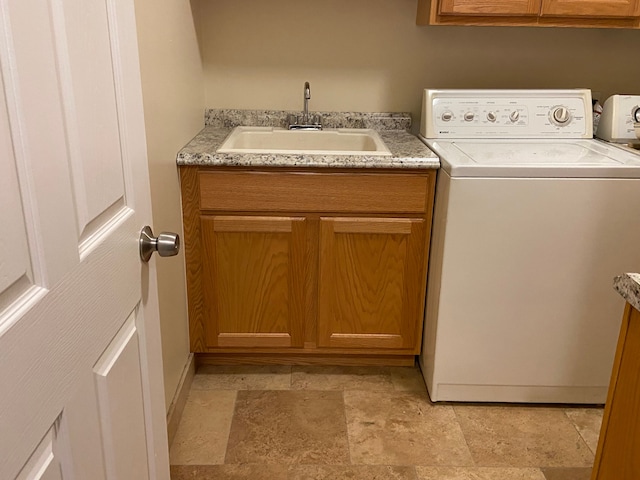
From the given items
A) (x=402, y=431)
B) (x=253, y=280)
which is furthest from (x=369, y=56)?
(x=402, y=431)

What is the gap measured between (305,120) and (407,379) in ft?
3.82

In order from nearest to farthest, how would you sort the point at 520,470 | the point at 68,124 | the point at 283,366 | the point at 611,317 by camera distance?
the point at 68,124, the point at 520,470, the point at 611,317, the point at 283,366

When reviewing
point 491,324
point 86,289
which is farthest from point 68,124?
point 491,324

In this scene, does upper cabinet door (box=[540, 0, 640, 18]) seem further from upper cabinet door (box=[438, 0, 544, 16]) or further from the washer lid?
the washer lid

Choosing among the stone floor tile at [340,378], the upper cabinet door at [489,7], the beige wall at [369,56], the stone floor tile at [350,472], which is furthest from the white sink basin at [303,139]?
the stone floor tile at [350,472]

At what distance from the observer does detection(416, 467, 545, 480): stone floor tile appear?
5.55ft

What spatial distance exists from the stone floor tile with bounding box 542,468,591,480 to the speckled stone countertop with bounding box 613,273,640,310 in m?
1.11

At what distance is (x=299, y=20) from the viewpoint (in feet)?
7.70

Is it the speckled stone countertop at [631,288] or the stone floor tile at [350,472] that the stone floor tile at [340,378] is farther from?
the speckled stone countertop at [631,288]

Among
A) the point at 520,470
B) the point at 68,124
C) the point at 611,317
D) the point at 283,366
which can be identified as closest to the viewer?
the point at 68,124

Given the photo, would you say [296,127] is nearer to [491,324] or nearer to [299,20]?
[299,20]

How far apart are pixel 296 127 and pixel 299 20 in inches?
17.7

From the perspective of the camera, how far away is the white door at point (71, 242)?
20.8 inches

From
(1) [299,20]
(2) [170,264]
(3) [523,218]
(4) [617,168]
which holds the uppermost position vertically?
(1) [299,20]
